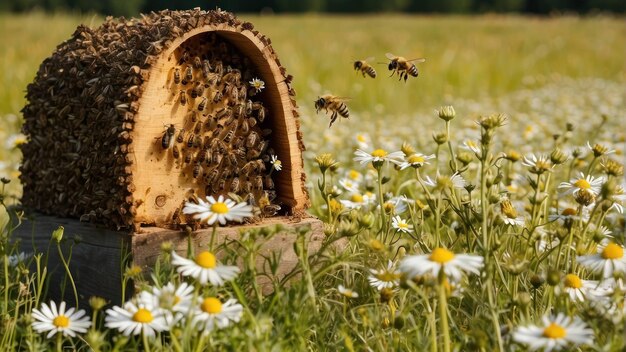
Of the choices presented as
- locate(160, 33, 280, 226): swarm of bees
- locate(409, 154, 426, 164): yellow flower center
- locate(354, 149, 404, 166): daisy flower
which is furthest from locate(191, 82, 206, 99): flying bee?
locate(409, 154, 426, 164): yellow flower center

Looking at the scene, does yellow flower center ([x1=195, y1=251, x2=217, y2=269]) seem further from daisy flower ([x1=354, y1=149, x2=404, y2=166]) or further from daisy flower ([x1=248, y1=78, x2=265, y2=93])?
daisy flower ([x1=248, y1=78, x2=265, y2=93])

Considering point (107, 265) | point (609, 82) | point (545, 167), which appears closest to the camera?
point (545, 167)

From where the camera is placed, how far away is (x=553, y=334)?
6.11 feet

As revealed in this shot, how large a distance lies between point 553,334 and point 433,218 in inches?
35.7

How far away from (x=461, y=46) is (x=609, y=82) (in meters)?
2.61

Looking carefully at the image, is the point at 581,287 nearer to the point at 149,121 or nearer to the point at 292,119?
the point at 292,119

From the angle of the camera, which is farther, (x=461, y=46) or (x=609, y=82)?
(x=461, y=46)

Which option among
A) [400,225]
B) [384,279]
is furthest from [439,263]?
[400,225]

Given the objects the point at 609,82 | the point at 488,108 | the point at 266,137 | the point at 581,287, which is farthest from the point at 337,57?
the point at 581,287

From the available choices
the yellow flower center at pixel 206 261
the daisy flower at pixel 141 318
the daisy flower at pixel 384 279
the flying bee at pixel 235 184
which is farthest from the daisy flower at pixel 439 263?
the flying bee at pixel 235 184

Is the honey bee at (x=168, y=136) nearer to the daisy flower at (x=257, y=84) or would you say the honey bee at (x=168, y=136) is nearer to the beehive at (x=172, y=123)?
the beehive at (x=172, y=123)

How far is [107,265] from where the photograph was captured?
9.21 ft

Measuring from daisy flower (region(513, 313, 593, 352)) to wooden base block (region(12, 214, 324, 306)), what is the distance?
0.87 metres

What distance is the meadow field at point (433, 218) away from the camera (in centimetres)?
211
